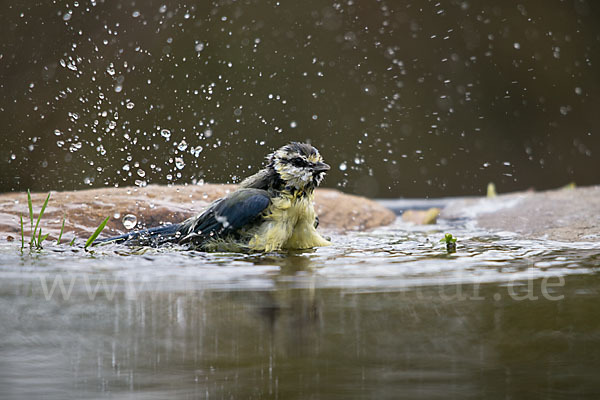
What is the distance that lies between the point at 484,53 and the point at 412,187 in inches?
55.9

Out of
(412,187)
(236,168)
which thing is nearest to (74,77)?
(236,168)

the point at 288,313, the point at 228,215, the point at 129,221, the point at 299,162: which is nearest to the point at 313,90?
the point at 299,162

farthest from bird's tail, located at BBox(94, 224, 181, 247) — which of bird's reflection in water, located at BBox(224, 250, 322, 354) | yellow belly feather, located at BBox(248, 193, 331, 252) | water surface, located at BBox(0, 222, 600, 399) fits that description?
bird's reflection in water, located at BBox(224, 250, 322, 354)

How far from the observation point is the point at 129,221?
277 cm

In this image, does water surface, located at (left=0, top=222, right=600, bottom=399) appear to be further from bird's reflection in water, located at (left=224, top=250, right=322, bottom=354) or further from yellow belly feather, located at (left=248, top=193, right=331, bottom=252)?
yellow belly feather, located at (left=248, top=193, right=331, bottom=252)

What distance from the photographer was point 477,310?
48.2 inches

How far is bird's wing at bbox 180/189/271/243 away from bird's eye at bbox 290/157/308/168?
0.18 m

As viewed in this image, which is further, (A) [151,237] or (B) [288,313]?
(A) [151,237]

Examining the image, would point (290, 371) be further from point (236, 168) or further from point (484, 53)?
point (484, 53)

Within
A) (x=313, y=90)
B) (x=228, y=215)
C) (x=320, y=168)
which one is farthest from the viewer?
(x=313, y=90)

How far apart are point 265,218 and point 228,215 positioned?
150 millimetres

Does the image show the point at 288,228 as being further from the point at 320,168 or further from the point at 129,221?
the point at 129,221

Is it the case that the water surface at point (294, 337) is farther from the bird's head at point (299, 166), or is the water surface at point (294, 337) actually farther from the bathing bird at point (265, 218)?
the bird's head at point (299, 166)

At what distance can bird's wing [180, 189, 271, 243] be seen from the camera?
2.52 meters
